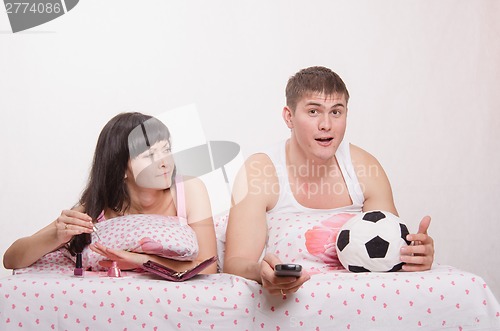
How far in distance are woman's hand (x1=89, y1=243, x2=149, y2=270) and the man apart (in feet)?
0.84

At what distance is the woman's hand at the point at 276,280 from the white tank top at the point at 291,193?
0.55m

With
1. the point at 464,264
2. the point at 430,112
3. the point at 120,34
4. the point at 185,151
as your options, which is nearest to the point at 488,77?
the point at 430,112

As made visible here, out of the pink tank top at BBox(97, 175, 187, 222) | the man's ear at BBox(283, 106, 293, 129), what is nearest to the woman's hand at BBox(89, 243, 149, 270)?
the pink tank top at BBox(97, 175, 187, 222)

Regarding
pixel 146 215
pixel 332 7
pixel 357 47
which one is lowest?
pixel 146 215

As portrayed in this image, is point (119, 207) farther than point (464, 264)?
No

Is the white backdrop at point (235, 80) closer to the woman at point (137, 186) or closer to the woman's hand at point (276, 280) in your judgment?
the woman at point (137, 186)

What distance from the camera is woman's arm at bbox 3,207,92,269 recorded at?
1.88 meters

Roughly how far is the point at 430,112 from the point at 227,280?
191 centimetres

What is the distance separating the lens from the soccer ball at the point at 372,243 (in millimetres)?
1892

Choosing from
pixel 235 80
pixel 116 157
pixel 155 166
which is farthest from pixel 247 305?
pixel 235 80

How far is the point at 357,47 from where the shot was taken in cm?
330

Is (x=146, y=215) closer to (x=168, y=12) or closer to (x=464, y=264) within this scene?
(x=168, y=12)

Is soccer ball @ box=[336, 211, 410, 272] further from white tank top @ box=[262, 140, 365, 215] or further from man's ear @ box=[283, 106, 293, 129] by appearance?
man's ear @ box=[283, 106, 293, 129]

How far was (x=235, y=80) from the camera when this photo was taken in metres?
3.27
